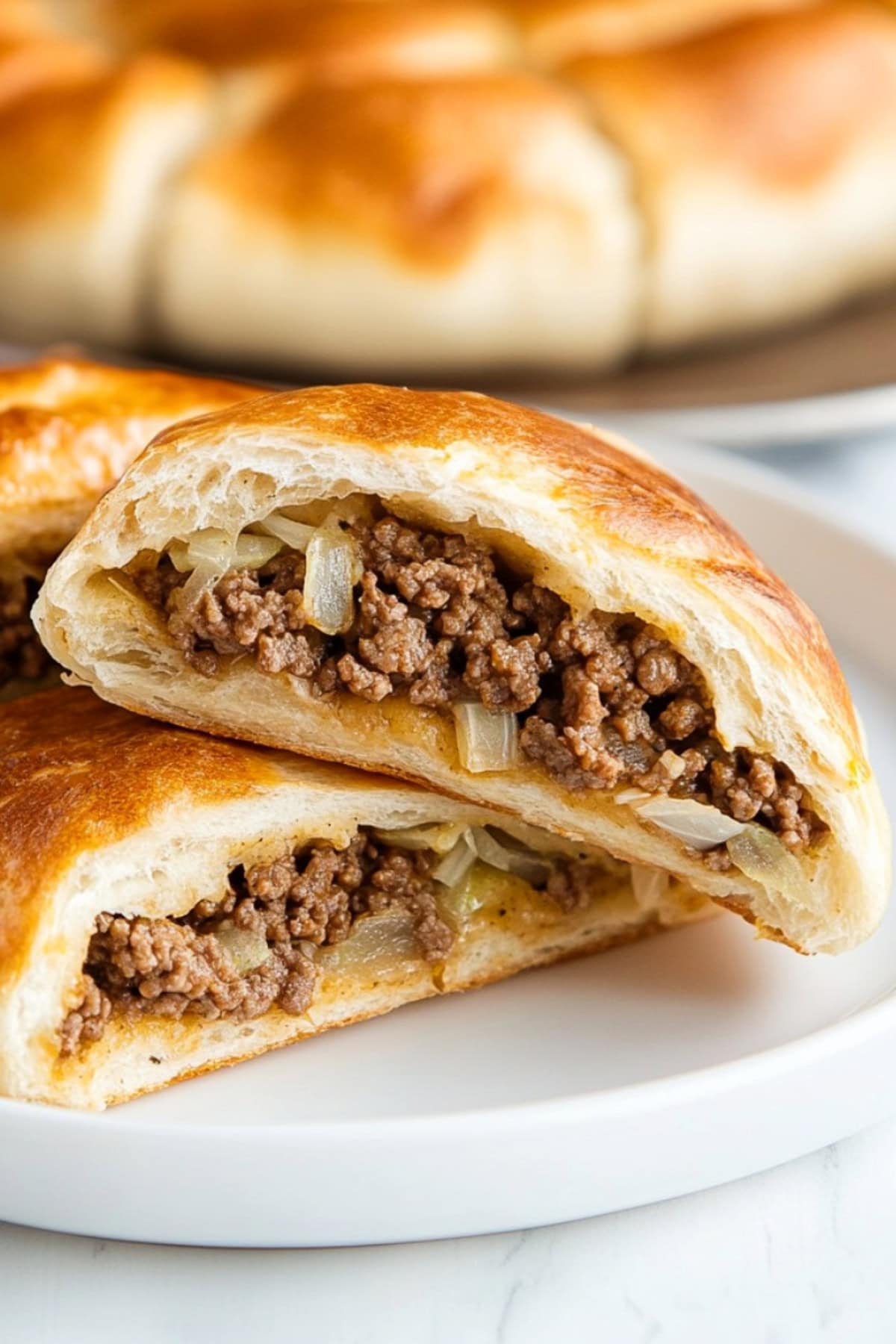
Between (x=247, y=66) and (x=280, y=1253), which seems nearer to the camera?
(x=280, y=1253)

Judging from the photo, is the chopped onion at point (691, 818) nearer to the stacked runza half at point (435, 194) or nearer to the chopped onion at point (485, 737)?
the chopped onion at point (485, 737)

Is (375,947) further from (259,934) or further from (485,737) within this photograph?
→ (485,737)

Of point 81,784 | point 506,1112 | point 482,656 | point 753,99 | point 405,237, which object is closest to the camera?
point 506,1112

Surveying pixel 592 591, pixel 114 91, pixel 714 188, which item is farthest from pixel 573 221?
pixel 592 591

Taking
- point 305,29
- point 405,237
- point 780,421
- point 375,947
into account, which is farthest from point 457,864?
point 305,29

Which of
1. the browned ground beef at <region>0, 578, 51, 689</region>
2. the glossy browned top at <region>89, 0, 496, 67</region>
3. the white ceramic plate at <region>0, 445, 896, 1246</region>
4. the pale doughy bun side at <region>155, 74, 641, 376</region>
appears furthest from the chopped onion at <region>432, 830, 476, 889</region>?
the glossy browned top at <region>89, 0, 496, 67</region>

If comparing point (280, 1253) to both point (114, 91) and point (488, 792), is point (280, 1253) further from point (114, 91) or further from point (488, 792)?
point (114, 91)

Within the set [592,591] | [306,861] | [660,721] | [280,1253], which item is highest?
→ [592,591]
